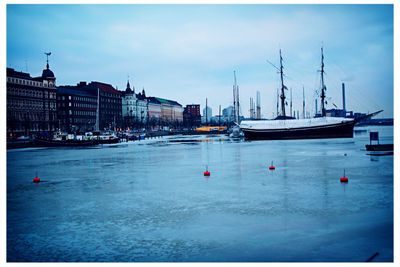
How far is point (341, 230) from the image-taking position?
13.4 m

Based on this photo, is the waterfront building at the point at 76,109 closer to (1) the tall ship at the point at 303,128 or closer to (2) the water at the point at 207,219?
(1) the tall ship at the point at 303,128

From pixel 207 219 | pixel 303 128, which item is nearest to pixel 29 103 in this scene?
pixel 303 128

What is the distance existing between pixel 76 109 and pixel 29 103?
39.6m

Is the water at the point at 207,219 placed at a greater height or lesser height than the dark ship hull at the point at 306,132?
lesser

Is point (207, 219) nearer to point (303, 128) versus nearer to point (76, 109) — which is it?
point (303, 128)

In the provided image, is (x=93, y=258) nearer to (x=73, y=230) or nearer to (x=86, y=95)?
(x=73, y=230)

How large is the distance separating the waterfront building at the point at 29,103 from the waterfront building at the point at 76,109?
35.7 ft

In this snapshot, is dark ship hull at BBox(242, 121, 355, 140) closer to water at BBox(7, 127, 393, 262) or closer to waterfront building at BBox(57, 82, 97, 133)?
water at BBox(7, 127, 393, 262)

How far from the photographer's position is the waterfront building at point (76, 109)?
16150cm

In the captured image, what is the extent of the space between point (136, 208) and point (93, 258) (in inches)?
256

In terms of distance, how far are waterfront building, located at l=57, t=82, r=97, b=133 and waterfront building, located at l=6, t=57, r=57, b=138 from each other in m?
10.9

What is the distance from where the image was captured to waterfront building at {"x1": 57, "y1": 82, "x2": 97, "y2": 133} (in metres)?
162

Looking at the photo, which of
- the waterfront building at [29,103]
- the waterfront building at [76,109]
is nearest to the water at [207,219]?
the waterfront building at [29,103]
